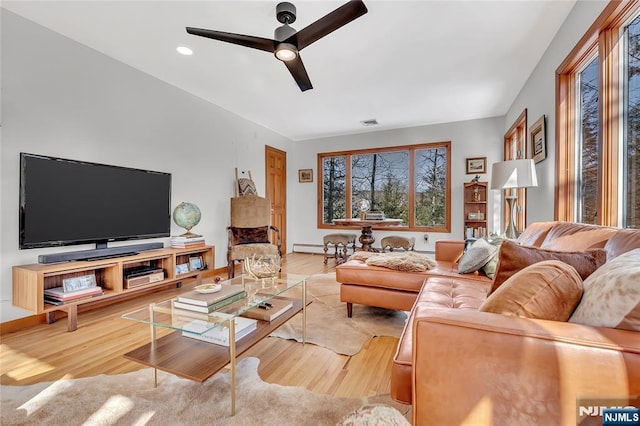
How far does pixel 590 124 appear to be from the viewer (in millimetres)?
2264

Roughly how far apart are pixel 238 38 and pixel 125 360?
2337 millimetres

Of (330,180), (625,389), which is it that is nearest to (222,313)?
(625,389)

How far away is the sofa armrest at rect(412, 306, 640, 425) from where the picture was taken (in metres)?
0.72

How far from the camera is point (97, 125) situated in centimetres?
289

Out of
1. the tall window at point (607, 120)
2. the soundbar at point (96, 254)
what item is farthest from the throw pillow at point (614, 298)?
the soundbar at point (96, 254)

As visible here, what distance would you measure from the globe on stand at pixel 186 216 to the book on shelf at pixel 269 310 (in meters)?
2.00

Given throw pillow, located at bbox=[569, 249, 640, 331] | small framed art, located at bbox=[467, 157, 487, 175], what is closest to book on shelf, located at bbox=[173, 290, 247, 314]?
throw pillow, located at bbox=[569, 249, 640, 331]

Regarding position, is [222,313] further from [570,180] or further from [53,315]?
[570,180]

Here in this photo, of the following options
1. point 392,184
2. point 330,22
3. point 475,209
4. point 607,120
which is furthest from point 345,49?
point 475,209

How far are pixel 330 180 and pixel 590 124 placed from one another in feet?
14.5

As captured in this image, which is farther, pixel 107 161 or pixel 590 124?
pixel 107 161

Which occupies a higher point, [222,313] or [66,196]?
[66,196]

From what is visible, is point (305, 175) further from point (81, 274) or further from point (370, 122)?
point (81, 274)

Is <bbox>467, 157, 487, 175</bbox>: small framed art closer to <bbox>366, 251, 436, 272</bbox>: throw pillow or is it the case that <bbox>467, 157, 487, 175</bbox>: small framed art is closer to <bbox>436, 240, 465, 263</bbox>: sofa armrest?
<bbox>436, 240, 465, 263</bbox>: sofa armrest
